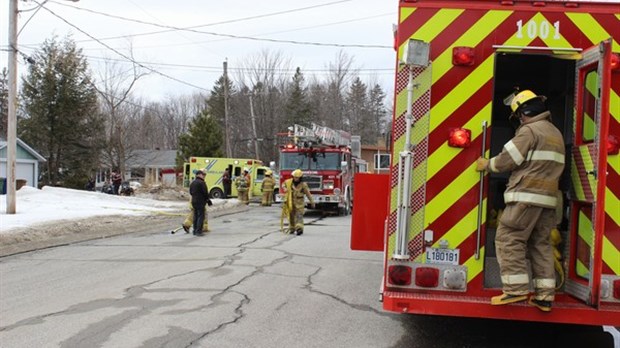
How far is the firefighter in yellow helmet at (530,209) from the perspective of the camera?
13.0 feet

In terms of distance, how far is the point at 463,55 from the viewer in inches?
164

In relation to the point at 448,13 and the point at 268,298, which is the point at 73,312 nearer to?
the point at 268,298

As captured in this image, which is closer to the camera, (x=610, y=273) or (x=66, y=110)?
(x=610, y=273)

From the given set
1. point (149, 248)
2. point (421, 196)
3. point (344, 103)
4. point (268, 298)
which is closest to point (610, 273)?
point (421, 196)

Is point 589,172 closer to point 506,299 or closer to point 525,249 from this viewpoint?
point 525,249

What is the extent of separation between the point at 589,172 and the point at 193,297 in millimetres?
4599

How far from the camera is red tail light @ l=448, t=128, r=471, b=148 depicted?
417cm

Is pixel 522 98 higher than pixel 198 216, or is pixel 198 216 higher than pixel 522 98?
pixel 522 98

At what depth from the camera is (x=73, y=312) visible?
233 inches

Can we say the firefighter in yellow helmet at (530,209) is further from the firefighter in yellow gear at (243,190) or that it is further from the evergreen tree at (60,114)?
the evergreen tree at (60,114)

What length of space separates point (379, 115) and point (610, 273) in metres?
63.9

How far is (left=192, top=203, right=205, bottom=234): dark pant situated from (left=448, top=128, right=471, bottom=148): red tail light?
10292 millimetres

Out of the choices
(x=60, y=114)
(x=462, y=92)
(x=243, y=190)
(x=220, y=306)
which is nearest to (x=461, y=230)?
(x=462, y=92)

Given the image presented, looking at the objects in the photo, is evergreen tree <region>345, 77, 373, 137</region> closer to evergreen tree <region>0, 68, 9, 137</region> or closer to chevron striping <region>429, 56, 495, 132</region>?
evergreen tree <region>0, 68, 9, 137</region>
